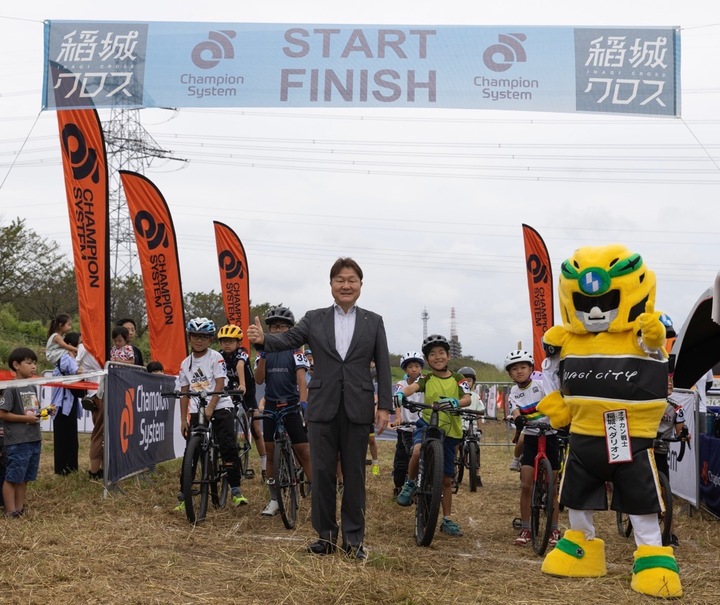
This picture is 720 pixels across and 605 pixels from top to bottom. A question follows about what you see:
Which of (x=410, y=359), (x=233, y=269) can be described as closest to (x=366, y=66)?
(x=410, y=359)

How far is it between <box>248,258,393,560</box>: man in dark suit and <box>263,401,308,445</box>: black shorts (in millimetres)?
1804

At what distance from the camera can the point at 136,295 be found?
44.9 meters

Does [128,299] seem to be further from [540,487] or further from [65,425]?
[540,487]

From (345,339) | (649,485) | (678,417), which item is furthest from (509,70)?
(649,485)

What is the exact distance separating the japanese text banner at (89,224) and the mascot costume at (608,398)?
224 inches

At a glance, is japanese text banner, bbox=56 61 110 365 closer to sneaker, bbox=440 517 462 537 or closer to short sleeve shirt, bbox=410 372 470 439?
short sleeve shirt, bbox=410 372 470 439

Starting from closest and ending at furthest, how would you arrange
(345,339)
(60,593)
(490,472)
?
1. (60,593)
2. (345,339)
3. (490,472)

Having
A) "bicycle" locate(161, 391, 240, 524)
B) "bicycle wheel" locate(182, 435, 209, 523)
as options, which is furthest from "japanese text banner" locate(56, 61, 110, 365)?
"bicycle wheel" locate(182, 435, 209, 523)

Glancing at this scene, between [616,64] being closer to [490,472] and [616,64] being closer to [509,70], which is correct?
[509,70]

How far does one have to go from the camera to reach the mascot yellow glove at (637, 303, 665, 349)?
5902 millimetres

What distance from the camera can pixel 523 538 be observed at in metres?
7.62

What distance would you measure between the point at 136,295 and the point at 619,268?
40782mm

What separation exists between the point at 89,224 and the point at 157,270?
130 inches

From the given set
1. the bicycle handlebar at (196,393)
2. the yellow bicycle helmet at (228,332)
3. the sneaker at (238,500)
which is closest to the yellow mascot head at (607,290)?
the bicycle handlebar at (196,393)
